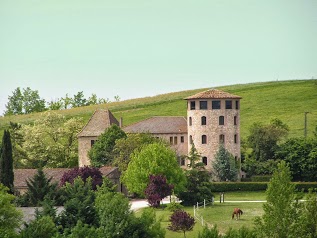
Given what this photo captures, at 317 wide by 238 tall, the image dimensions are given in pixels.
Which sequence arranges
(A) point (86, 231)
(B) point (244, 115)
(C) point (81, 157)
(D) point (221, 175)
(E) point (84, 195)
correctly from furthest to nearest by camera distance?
1. (B) point (244, 115)
2. (C) point (81, 157)
3. (D) point (221, 175)
4. (E) point (84, 195)
5. (A) point (86, 231)

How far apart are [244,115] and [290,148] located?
3720 centimetres

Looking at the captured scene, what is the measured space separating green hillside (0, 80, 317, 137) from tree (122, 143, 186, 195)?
1577 inches

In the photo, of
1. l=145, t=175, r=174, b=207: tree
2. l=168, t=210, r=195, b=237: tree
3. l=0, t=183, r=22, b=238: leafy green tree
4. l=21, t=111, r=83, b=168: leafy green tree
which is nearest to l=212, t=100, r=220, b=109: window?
l=21, t=111, r=83, b=168: leafy green tree

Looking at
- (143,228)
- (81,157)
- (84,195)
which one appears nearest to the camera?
(143,228)

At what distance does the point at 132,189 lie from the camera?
99.5m

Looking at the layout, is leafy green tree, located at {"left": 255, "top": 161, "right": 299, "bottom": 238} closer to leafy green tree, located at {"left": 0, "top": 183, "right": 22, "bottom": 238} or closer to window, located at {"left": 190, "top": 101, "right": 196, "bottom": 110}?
leafy green tree, located at {"left": 0, "top": 183, "right": 22, "bottom": 238}

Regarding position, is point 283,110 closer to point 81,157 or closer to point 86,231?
point 81,157

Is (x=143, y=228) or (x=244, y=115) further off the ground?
(x=244, y=115)

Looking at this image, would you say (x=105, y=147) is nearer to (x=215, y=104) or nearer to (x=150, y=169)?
(x=215, y=104)

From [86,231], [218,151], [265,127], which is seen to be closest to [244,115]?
[265,127]

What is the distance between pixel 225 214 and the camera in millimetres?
86250

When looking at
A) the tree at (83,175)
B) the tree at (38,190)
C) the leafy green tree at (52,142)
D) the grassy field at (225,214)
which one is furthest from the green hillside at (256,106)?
the tree at (38,190)

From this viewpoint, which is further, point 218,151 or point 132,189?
point 218,151

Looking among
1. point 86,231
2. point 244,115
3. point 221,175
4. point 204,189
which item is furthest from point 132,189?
point 244,115
